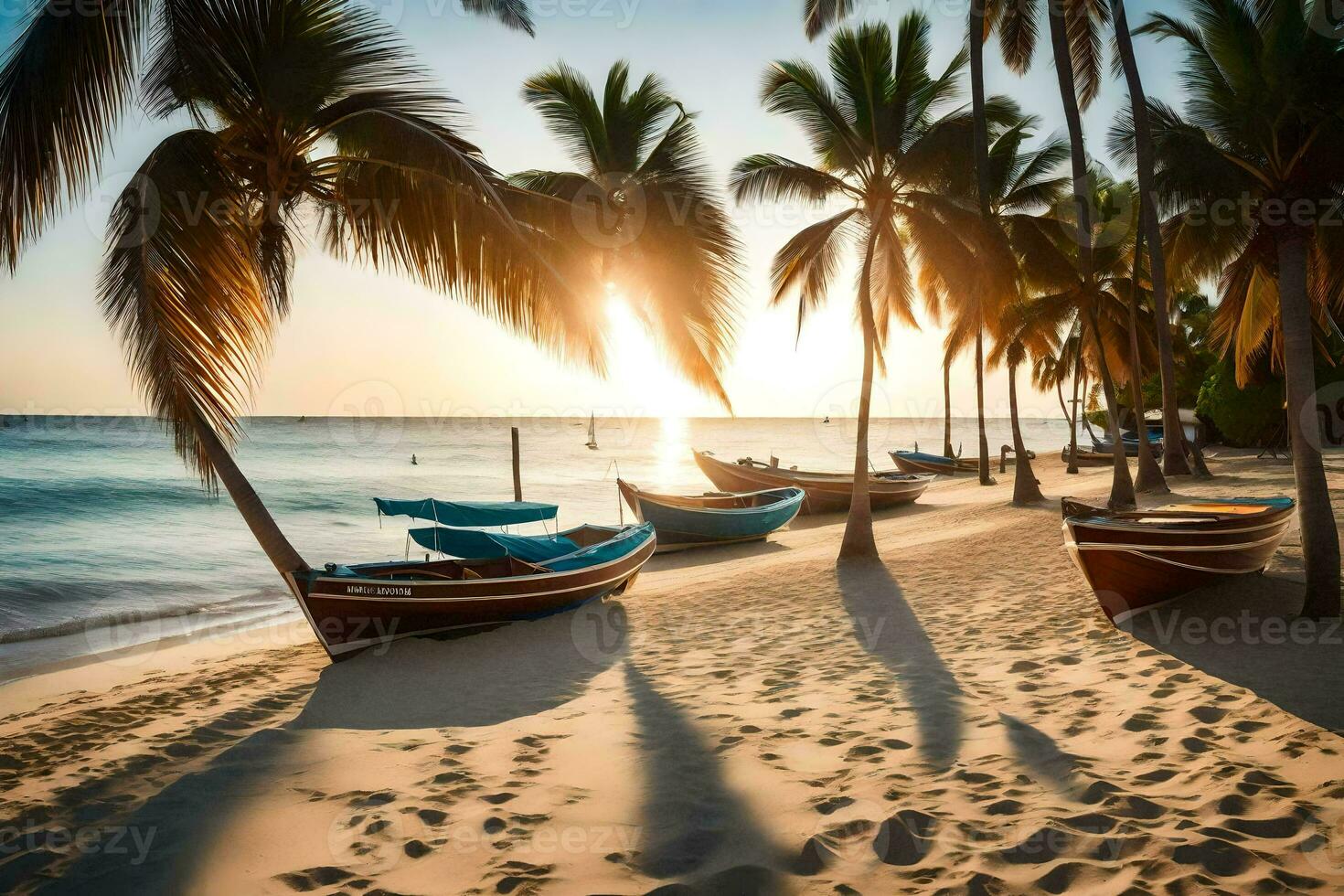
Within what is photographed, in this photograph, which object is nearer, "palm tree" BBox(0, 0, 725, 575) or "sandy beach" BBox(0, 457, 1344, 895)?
"sandy beach" BBox(0, 457, 1344, 895)

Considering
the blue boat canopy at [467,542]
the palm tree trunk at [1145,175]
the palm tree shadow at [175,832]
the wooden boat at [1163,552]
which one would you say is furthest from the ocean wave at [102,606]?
the palm tree trunk at [1145,175]

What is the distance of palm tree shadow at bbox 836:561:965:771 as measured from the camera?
196 inches

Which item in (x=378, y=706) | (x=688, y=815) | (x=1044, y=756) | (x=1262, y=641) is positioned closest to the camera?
(x=688, y=815)

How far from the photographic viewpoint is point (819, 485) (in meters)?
23.8

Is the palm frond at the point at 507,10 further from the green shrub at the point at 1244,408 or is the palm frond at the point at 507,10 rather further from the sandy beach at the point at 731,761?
the green shrub at the point at 1244,408

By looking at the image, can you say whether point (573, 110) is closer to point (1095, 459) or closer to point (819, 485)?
point (819, 485)

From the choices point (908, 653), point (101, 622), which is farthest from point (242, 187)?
point (101, 622)

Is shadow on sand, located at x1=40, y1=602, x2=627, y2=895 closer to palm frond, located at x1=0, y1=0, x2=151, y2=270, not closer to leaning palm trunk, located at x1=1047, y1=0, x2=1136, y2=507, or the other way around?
palm frond, located at x1=0, y1=0, x2=151, y2=270

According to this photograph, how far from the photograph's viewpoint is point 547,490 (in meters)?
39.3

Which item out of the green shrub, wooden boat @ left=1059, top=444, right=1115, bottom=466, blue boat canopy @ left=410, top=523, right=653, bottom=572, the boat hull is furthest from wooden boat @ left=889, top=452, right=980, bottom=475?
the boat hull

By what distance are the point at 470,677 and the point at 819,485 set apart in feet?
57.9

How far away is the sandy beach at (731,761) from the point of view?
11.6 ft

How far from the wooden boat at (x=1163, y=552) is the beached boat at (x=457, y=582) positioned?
599cm

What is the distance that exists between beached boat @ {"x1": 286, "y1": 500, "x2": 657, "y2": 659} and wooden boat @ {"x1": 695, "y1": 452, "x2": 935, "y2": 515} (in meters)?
13.1
